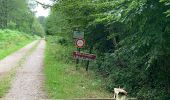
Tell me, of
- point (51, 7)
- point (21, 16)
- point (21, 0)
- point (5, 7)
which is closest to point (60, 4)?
point (51, 7)

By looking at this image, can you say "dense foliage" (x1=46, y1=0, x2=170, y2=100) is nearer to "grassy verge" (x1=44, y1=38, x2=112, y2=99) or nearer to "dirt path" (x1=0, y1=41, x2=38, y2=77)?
"grassy verge" (x1=44, y1=38, x2=112, y2=99)

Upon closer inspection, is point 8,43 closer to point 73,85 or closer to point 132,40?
point 73,85

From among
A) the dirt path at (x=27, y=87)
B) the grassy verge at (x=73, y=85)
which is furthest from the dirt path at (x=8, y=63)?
the grassy verge at (x=73, y=85)

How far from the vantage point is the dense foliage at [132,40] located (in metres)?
11.4

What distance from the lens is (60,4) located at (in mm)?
19250

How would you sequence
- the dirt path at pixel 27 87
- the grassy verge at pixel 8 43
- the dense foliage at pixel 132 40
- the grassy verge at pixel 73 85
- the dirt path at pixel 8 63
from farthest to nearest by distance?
the grassy verge at pixel 8 43 → the dirt path at pixel 8 63 → the grassy verge at pixel 73 85 → the dirt path at pixel 27 87 → the dense foliage at pixel 132 40

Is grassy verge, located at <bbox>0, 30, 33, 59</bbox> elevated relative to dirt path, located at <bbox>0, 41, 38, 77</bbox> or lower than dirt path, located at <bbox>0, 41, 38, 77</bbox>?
lower

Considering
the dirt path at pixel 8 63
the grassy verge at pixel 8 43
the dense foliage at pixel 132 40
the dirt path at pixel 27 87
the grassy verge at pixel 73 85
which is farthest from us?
the grassy verge at pixel 8 43

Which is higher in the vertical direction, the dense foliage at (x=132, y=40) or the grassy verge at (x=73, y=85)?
the dense foliage at (x=132, y=40)

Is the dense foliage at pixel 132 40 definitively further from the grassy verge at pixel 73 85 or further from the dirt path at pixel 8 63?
the dirt path at pixel 8 63

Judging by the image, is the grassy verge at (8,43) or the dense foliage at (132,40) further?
the grassy verge at (8,43)

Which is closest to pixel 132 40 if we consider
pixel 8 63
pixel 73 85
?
pixel 73 85

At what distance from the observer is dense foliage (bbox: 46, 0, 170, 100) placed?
450 inches

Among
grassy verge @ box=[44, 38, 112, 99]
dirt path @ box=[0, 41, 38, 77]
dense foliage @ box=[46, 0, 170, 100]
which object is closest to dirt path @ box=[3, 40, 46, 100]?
grassy verge @ box=[44, 38, 112, 99]
